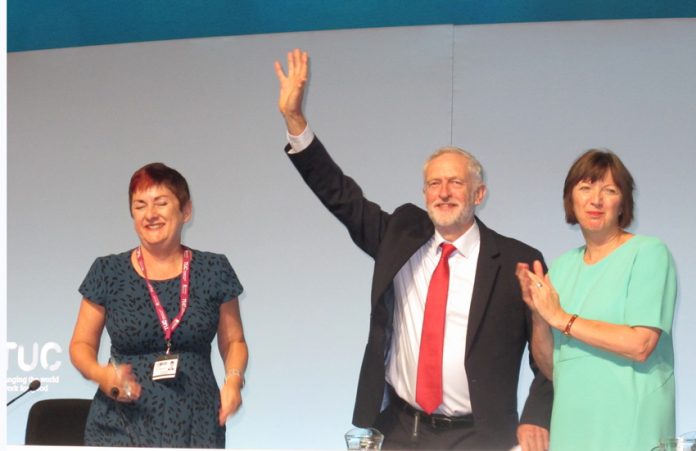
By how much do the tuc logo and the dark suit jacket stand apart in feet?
8.48

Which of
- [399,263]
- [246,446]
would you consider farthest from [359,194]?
[246,446]

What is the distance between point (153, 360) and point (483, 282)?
3.41ft

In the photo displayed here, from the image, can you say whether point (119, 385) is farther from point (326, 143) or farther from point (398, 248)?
point (326, 143)

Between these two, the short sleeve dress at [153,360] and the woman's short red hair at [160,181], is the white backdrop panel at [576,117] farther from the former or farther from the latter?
the short sleeve dress at [153,360]

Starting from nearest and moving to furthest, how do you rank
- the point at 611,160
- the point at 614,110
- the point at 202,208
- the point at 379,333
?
the point at 611,160 < the point at 379,333 < the point at 614,110 < the point at 202,208

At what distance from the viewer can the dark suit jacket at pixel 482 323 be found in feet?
10.5

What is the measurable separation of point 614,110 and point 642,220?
55 cm

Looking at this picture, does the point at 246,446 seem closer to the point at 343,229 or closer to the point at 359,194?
the point at 343,229

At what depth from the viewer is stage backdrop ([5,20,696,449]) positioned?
518 cm

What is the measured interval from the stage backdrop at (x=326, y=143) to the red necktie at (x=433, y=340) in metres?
1.89

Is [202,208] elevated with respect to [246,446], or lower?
elevated

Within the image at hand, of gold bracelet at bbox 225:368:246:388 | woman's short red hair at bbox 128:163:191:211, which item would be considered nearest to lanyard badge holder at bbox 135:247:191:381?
gold bracelet at bbox 225:368:246:388

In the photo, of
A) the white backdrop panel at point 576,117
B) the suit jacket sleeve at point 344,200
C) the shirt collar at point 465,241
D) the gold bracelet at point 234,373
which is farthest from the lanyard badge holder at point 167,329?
the white backdrop panel at point 576,117

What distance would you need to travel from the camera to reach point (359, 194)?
11.5 ft
